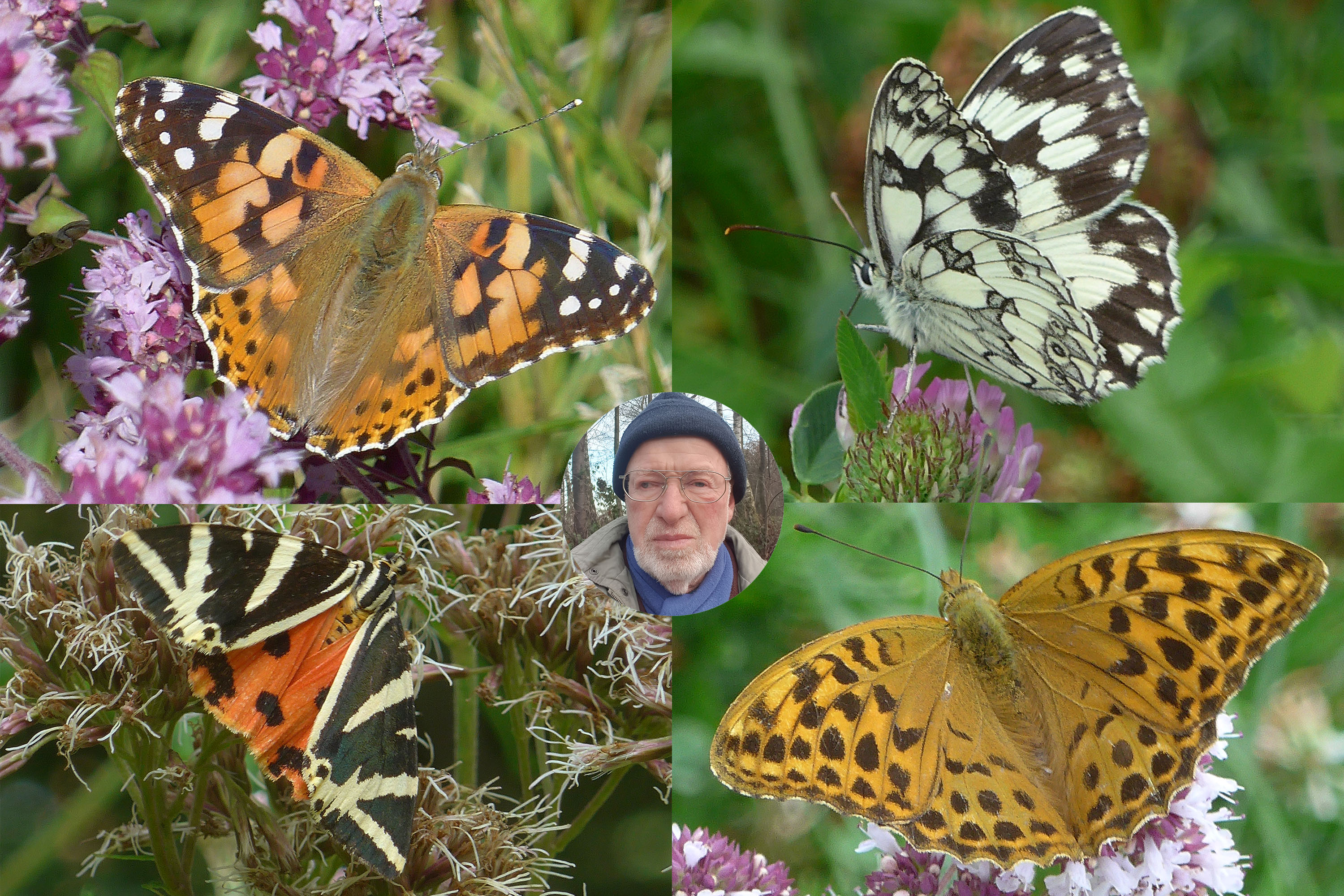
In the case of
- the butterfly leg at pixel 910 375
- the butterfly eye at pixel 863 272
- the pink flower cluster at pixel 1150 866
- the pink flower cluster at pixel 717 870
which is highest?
the butterfly eye at pixel 863 272

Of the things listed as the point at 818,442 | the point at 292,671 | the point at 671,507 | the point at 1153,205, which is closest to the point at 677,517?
the point at 671,507

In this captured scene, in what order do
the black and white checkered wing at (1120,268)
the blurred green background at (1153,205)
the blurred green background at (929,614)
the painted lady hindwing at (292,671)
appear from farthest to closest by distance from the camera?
the blurred green background at (1153,205) → the blurred green background at (929,614) → the black and white checkered wing at (1120,268) → the painted lady hindwing at (292,671)

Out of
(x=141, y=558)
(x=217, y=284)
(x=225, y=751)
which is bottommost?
(x=225, y=751)

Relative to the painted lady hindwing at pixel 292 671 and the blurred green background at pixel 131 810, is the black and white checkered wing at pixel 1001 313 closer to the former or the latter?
the blurred green background at pixel 131 810

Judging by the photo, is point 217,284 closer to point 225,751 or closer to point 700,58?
point 225,751

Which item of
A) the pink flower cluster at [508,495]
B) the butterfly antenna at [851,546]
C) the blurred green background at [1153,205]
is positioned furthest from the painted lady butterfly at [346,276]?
the blurred green background at [1153,205]

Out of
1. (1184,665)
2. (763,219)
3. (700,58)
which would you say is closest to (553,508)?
(1184,665)
